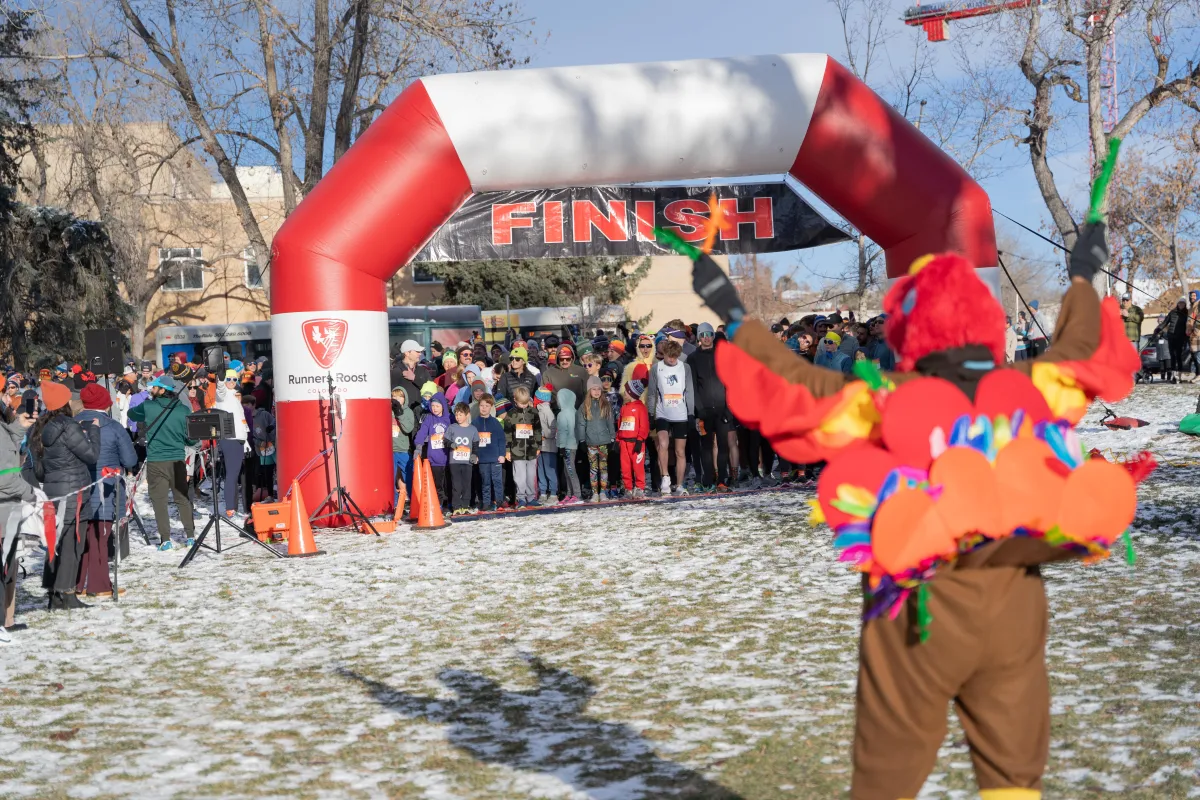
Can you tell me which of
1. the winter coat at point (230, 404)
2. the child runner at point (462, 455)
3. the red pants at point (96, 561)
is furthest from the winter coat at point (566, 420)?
the red pants at point (96, 561)

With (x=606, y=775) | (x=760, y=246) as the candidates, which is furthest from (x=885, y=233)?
(x=606, y=775)

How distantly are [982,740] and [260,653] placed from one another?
5.44m

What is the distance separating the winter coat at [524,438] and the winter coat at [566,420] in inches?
3.0

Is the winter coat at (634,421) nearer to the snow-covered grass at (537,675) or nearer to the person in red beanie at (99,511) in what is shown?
the snow-covered grass at (537,675)

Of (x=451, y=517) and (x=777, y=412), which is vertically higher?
(x=777, y=412)

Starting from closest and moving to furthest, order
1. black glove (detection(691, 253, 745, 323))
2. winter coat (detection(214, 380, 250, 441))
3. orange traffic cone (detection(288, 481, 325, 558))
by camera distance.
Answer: black glove (detection(691, 253, 745, 323)), orange traffic cone (detection(288, 481, 325, 558)), winter coat (detection(214, 380, 250, 441))

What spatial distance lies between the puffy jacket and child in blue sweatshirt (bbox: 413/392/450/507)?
4.72 meters

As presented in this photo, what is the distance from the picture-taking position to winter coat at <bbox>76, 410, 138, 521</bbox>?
9.92 metres

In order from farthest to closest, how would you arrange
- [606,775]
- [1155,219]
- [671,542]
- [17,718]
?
[1155,219] < [671,542] < [17,718] < [606,775]

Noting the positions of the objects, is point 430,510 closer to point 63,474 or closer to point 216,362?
point 216,362

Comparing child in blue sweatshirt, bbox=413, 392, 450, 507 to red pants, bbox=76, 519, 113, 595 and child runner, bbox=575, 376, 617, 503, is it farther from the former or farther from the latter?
red pants, bbox=76, 519, 113, 595

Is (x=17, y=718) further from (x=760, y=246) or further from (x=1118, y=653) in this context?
(x=760, y=246)

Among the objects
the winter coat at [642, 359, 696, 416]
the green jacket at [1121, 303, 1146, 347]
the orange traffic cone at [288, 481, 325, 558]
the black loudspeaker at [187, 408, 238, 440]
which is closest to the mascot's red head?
the orange traffic cone at [288, 481, 325, 558]

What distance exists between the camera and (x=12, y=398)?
20.5 m
